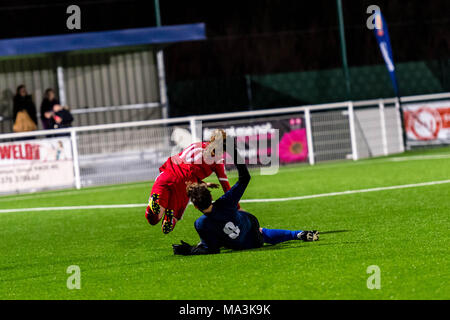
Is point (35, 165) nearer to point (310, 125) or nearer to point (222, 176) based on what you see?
point (310, 125)

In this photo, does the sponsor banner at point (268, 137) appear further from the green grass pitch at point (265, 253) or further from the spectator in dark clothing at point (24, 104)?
the spectator in dark clothing at point (24, 104)

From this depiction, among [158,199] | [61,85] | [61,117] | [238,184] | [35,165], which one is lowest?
[158,199]

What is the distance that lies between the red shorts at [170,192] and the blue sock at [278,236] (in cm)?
191

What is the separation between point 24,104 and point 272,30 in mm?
13473

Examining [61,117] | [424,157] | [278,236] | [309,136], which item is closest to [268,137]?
[309,136]

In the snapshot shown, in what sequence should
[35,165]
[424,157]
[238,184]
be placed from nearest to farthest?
[238,184] < [35,165] < [424,157]

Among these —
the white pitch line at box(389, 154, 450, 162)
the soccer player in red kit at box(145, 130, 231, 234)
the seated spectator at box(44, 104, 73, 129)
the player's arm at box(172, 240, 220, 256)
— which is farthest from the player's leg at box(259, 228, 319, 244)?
the seated spectator at box(44, 104, 73, 129)

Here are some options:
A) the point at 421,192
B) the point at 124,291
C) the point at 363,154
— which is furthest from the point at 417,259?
the point at 363,154

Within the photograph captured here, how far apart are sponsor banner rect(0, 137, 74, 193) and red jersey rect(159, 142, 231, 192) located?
31.1ft

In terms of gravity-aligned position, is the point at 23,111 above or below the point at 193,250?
above

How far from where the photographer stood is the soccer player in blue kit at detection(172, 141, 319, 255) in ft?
29.3

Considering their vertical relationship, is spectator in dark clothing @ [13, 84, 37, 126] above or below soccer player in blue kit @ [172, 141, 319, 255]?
above

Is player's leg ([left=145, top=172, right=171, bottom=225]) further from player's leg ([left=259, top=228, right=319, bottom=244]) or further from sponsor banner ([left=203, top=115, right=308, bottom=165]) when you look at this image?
sponsor banner ([left=203, top=115, right=308, bottom=165])

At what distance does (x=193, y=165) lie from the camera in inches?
431
